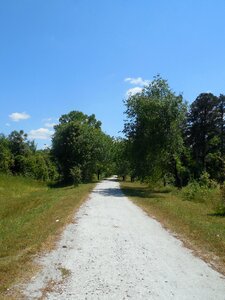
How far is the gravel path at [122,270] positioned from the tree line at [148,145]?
14.0m

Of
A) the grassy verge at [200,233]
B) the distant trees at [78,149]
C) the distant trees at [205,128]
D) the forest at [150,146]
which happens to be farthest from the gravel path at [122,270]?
the distant trees at [205,128]

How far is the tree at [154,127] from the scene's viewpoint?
113 feet

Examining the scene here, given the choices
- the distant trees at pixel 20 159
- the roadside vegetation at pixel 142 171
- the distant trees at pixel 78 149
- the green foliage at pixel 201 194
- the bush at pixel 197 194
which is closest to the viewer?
the roadside vegetation at pixel 142 171

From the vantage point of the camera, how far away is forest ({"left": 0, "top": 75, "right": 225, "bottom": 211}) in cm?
3469

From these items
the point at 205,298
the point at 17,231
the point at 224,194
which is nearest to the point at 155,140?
the point at 224,194

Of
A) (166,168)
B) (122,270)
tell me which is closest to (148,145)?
(166,168)

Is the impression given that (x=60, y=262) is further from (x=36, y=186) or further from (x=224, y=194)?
(x=36, y=186)

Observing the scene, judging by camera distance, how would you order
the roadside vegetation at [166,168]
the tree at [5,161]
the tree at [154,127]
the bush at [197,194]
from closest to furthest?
the roadside vegetation at [166,168] → the bush at [197,194] → the tree at [154,127] → the tree at [5,161]

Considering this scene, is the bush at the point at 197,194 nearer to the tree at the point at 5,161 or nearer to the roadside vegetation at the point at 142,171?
the roadside vegetation at the point at 142,171

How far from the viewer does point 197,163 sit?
60.0m

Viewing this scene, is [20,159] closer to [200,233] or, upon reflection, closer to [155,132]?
[155,132]

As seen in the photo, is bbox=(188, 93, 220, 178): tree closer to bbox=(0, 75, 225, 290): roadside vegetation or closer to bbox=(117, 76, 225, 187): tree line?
bbox=(0, 75, 225, 290): roadside vegetation

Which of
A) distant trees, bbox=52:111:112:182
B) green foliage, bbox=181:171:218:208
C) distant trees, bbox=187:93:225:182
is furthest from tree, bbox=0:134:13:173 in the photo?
green foliage, bbox=181:171:218:208

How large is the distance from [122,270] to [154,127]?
27.1 meters
